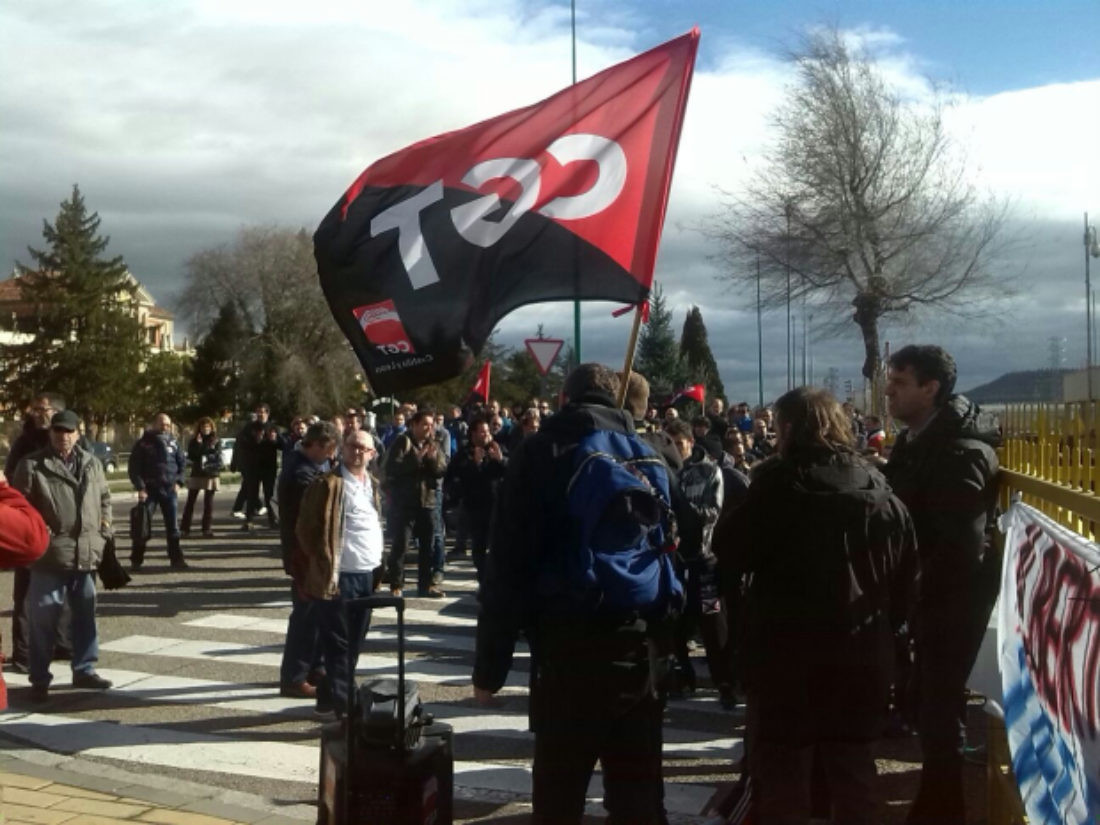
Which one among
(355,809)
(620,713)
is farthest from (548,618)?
(355,809)

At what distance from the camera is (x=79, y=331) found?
245ft

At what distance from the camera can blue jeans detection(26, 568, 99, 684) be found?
819 cm

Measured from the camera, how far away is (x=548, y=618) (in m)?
4.06

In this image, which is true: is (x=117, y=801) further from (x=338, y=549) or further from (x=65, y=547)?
(x=65, y=547)

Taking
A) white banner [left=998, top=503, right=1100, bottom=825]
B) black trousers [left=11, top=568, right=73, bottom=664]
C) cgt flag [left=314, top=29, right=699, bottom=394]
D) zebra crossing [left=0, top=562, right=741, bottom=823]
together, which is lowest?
zebra crossing [left=0, top=562, right=741, bottom=823]

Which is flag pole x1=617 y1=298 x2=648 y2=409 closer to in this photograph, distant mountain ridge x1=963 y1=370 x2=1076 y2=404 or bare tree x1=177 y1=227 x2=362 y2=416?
distant mountain ridge x1=963 y1=370 x2=1076 y2=404

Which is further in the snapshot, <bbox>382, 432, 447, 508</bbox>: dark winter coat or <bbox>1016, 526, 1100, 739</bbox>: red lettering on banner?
<bbox>382, 432, 447, 508</bbox>: dark winter coat

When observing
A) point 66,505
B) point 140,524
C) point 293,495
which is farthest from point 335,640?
point 140,524

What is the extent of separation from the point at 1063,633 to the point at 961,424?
2.18 meters

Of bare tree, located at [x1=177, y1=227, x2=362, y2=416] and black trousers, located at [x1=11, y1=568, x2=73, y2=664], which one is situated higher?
bare tree, located at [x1=177, y1=227, x2=362, y2=416]

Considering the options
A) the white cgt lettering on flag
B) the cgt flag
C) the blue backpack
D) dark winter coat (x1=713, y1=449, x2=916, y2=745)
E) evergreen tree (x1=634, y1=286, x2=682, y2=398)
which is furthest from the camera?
evergreen tree (x1=634, y1=286, x2=682, y2=398)

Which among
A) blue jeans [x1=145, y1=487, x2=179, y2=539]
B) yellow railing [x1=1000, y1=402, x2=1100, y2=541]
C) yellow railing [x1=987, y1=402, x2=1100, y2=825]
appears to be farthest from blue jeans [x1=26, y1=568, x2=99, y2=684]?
blue jeans [x1=145, y1=487, x2=179, y2=539]

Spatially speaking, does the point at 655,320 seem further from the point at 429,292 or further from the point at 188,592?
the point at 429,292

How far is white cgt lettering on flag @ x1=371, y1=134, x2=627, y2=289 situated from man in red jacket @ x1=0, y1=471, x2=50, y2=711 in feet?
9.66
